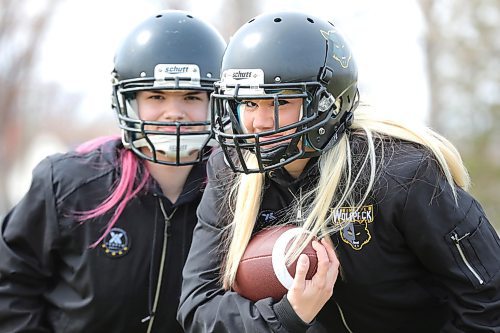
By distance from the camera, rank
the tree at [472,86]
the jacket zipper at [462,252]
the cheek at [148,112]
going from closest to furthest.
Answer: the jacket zipper at [462,252], the cheek at [148,112], the tree at [472,86]

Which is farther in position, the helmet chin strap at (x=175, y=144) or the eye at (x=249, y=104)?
the helmet chin strap at (x=175, y=144)

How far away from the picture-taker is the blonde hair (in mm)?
3004

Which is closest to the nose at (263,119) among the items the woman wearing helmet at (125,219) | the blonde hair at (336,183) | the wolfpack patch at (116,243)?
the blonde hair at (336,183)

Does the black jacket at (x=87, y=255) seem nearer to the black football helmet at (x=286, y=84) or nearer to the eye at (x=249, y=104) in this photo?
the black football helmet at (x=286, y=84)

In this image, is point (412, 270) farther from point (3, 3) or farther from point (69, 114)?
point (69, 114)

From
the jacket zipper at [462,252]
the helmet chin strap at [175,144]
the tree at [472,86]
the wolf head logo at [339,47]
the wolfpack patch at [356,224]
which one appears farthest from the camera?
the tree at [472,86]

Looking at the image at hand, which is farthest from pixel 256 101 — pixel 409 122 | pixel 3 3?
pixel 3 3

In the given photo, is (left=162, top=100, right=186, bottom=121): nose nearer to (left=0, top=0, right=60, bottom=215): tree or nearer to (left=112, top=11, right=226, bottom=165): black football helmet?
(left=112, top=11, right=226, bottom=165): black football helmet

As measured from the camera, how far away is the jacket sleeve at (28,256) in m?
3.73

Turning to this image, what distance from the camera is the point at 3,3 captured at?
46.3ft

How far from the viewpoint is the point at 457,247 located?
9.49ft

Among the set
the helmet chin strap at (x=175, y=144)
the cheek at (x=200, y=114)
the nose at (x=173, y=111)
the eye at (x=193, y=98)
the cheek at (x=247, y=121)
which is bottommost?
the helmet chin strap at (x=175, y=144)

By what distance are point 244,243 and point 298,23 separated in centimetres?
85

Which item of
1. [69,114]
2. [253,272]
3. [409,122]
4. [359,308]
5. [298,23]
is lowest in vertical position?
[69,114]
